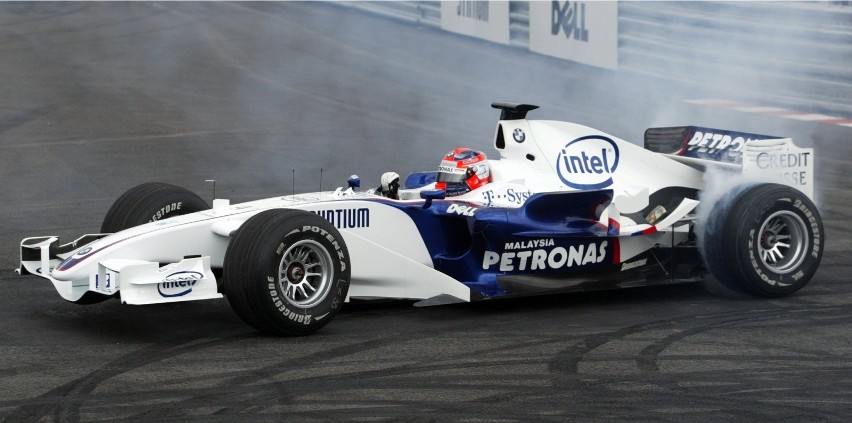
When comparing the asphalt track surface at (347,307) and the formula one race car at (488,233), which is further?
the formula one race car at (488,233)

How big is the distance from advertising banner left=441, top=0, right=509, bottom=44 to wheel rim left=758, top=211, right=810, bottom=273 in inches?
595

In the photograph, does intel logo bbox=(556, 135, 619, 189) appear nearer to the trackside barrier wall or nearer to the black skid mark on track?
the black skid mark on track

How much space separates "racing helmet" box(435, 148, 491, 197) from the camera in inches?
364

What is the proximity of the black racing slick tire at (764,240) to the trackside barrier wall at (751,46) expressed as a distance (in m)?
8.39

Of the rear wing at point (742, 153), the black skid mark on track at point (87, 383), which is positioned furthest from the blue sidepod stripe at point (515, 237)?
the black skid mark on track at point (87, 383)

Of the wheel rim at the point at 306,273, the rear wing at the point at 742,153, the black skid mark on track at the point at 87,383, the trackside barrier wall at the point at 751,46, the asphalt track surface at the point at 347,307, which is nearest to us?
the black skid mark on track at the point at 87,383

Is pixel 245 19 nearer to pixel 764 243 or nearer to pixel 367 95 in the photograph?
pixel 367 95

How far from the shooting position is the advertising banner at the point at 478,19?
24.2 metres

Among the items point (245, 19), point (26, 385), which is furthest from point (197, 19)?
point (26, 385)

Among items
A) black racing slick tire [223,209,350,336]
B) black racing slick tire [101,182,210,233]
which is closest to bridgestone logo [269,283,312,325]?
black racing slick tire [223,209,350,336]

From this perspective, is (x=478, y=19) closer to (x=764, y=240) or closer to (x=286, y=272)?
(x=764, y=240)

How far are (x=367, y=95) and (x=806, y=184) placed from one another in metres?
11.0

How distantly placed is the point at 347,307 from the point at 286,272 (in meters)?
1.02

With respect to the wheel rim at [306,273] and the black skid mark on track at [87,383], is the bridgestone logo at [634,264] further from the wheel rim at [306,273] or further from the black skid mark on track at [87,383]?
the black skid mark on track at [87,383]
